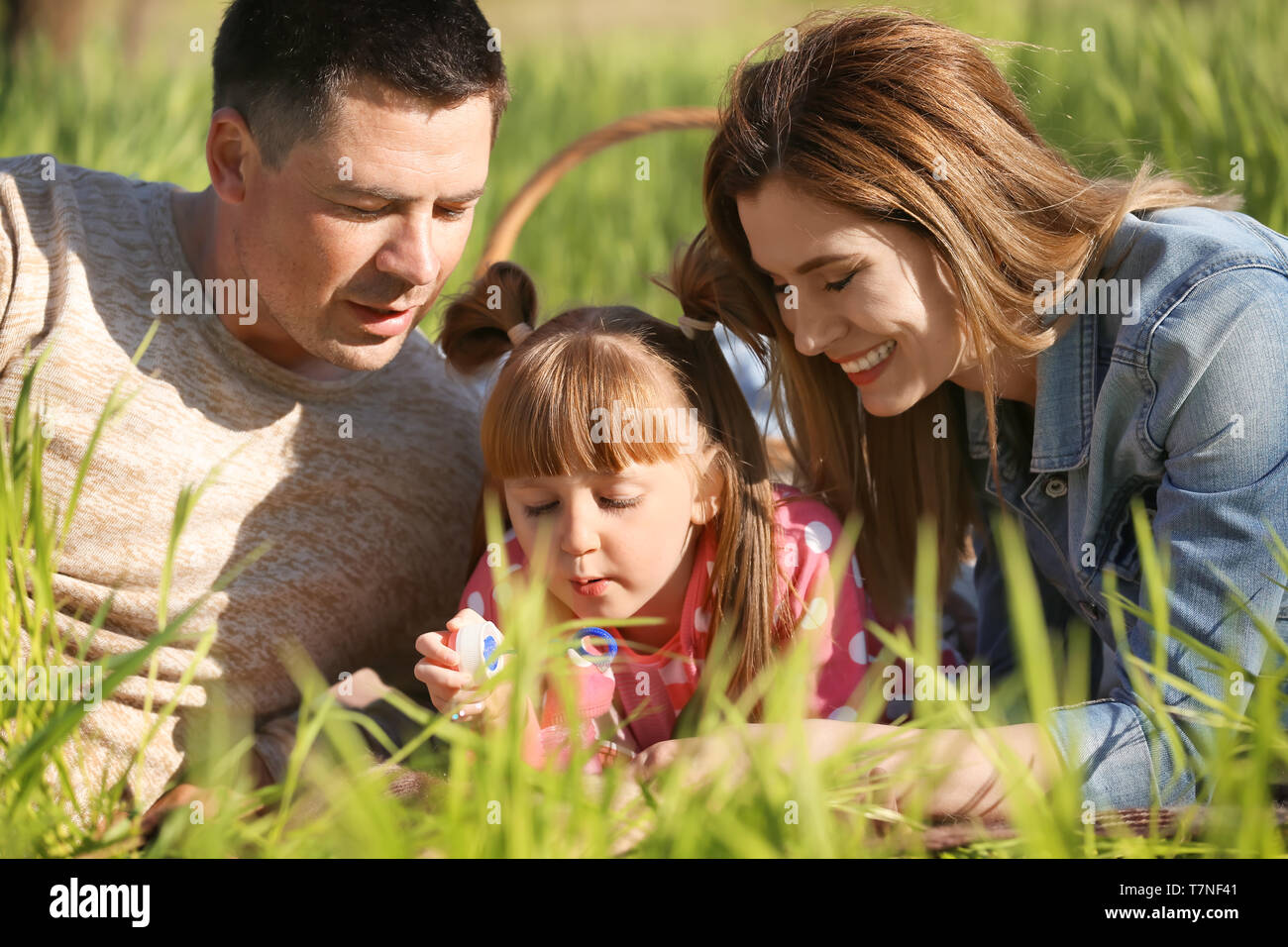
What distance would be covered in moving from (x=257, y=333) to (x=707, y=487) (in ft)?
3.00

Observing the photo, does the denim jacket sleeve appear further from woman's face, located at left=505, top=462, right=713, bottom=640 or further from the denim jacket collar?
woman's face, located at left=505, top=462, right=713, bottom=640

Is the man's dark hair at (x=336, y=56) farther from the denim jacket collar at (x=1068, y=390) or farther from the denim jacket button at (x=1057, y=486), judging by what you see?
the denim jacket button at (x=1057, y=486)

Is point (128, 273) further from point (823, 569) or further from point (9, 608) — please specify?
point (823, 569)

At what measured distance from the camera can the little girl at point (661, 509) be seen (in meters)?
2.04

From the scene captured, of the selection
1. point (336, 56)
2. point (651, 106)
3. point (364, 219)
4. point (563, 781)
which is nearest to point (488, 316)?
point (364, 219)

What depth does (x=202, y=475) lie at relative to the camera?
2.21m

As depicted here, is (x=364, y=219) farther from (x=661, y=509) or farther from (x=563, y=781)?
(x=563, y=781)

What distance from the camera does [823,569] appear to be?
2207mm

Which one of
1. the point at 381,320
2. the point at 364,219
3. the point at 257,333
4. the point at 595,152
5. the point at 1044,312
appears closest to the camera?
the point at 1044,312

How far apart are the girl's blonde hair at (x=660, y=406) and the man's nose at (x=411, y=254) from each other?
218mm

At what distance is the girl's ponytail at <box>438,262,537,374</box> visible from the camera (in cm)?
237

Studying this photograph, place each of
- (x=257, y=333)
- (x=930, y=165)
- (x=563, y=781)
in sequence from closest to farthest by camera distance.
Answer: (x=563, y=781)
(x=930, y=165)
(x=257, y=333)
